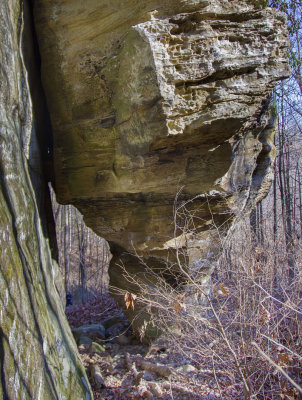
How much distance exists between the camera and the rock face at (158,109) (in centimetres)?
402

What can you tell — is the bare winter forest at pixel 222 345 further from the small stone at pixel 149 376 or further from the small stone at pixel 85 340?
the small stone at pixel 85 340

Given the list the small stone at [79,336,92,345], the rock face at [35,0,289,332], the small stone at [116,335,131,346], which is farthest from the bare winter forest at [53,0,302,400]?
the rock face at [35,0,289,332]

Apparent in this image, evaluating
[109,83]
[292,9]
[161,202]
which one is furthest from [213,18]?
[292,9]

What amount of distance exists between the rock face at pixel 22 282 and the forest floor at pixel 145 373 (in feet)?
3.09

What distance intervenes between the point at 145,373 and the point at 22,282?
2.83 meters

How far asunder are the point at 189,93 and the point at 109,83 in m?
1.43

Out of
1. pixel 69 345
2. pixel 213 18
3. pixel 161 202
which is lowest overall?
pixel 69 345

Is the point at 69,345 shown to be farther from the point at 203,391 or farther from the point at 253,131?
the point at 253,131

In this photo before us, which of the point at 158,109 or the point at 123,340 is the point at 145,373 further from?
the point at 158,109

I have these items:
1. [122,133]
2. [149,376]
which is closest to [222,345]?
[149,376]

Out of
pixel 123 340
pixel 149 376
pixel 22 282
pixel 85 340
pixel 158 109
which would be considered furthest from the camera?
pixel 123 340

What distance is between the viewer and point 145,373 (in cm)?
490

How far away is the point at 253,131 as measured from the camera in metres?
5.14

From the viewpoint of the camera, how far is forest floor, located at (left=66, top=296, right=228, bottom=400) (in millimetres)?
4062
